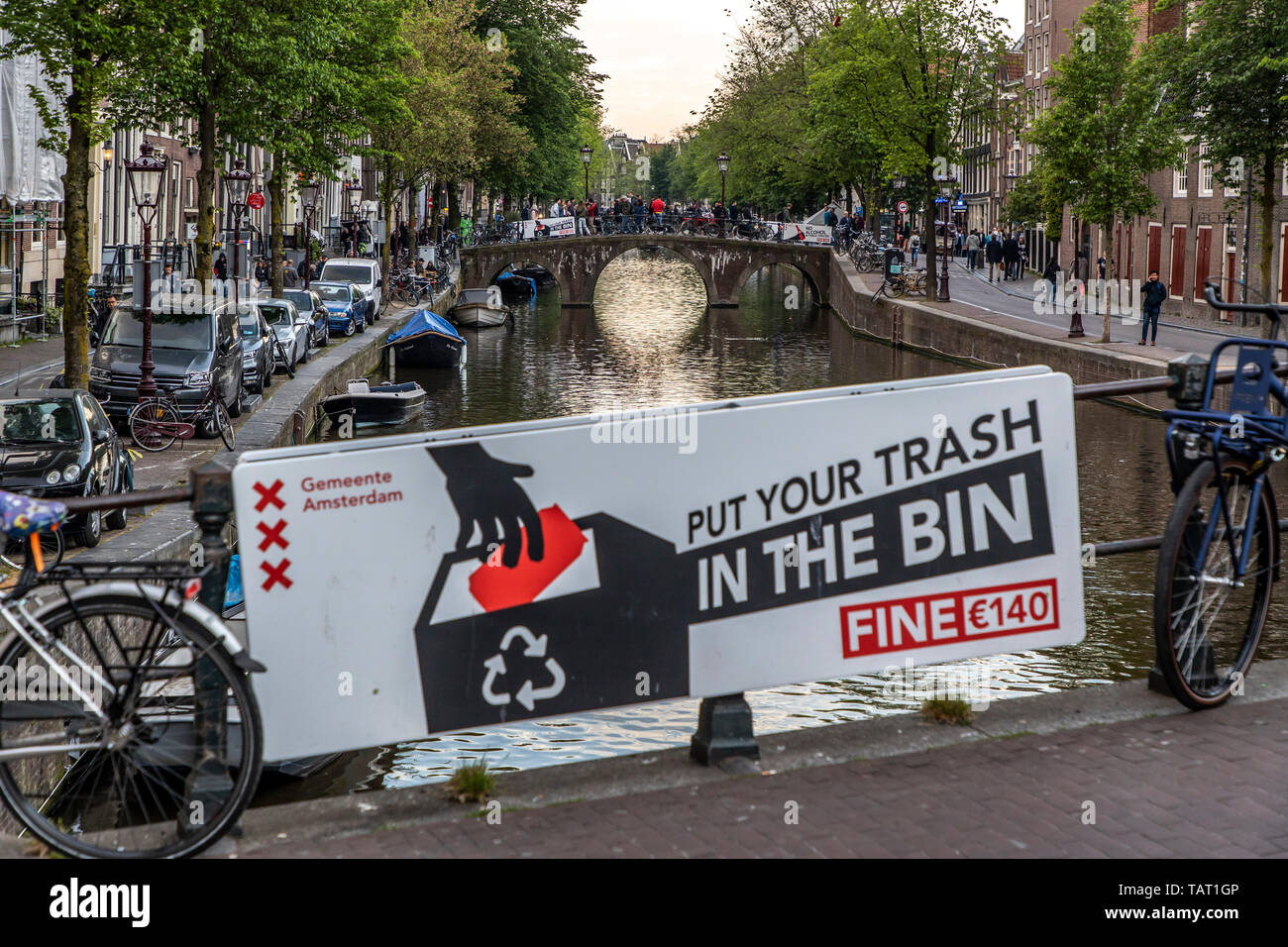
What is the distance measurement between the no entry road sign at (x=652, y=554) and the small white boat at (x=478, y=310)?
48086 millimetres

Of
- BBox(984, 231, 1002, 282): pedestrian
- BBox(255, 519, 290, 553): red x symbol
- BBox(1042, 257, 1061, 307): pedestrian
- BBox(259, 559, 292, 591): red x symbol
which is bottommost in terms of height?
BBox(259, 559, 292, 591): red x symbol

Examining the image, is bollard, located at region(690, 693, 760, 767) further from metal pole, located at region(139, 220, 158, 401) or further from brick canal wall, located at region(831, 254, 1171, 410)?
metal pole, located at region(139, 220, 158, 401)

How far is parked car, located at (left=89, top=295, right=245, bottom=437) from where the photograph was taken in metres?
22.3

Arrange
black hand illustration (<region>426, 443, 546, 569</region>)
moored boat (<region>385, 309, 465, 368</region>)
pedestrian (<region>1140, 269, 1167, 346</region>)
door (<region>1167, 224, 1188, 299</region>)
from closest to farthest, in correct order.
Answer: black hand illustration (<region>426, 443, 546, 569</region>)
pedestrian (<region>1140, 269, 1167, 346</region>)
moored boat (<region>385, 309, 465, 368</region>)
door (<region>1167, 224, 1188, 299</region>)

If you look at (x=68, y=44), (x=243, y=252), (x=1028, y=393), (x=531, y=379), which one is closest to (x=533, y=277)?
(x=531, y=379)

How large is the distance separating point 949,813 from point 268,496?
2.25m

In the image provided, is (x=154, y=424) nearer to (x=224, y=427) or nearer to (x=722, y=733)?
(x=224, y=427)

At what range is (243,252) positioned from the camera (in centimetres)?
3131

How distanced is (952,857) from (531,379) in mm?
34114

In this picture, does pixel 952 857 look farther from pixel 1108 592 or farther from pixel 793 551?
→ pixel 1108 592

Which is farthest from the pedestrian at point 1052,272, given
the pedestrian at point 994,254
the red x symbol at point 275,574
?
the red x symbol at point 275,574

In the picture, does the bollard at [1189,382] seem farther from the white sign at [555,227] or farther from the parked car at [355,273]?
the white sign at [555,227]

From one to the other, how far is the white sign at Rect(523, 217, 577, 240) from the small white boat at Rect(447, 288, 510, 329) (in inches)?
479

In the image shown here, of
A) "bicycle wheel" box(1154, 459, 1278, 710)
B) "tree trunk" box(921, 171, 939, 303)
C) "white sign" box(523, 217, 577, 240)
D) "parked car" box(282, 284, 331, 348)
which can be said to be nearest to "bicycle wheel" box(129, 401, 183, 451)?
"parked car" box(282, 284, 331, 348)
